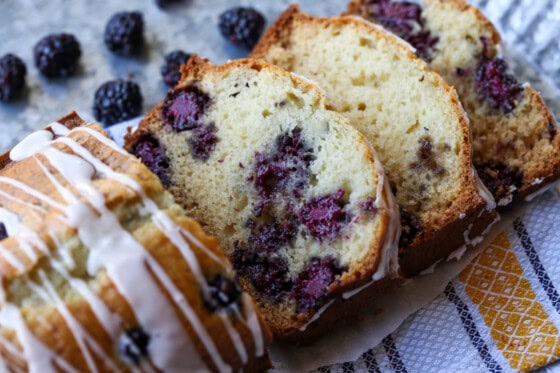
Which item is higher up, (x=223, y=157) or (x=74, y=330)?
(x=223, y=157)

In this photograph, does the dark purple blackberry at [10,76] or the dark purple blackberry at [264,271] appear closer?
the dark purple blackberry at [264,271]

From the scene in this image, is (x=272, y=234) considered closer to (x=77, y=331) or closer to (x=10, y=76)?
(x=77, y=331)

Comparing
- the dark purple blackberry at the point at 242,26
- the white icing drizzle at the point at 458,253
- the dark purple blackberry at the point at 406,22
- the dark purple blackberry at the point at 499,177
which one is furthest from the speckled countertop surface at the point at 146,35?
the white icing drizzle at the point at 458,253

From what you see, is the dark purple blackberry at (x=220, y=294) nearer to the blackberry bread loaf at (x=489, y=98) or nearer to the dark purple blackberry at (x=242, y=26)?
the blackberry bread loaf at (x=489, y=98)

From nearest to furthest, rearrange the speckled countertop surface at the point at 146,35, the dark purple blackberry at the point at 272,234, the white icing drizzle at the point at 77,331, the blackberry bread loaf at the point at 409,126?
the white icing drizzle at the point at 77,331
the dark purple blackberry at the point at 272,234
the blackberry bread loaf at the point at 409,126
the speckled countertop surface at the point at 146,35

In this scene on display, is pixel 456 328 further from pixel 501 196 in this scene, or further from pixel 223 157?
pixel 223 157

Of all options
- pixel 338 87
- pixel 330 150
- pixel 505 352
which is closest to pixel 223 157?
pixel 330 150

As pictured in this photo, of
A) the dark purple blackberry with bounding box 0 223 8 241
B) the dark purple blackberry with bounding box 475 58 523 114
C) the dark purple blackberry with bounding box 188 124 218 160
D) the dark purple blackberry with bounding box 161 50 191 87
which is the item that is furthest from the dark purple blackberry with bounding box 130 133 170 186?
the dark purple blackberry with bounding box 475 58 523 114
